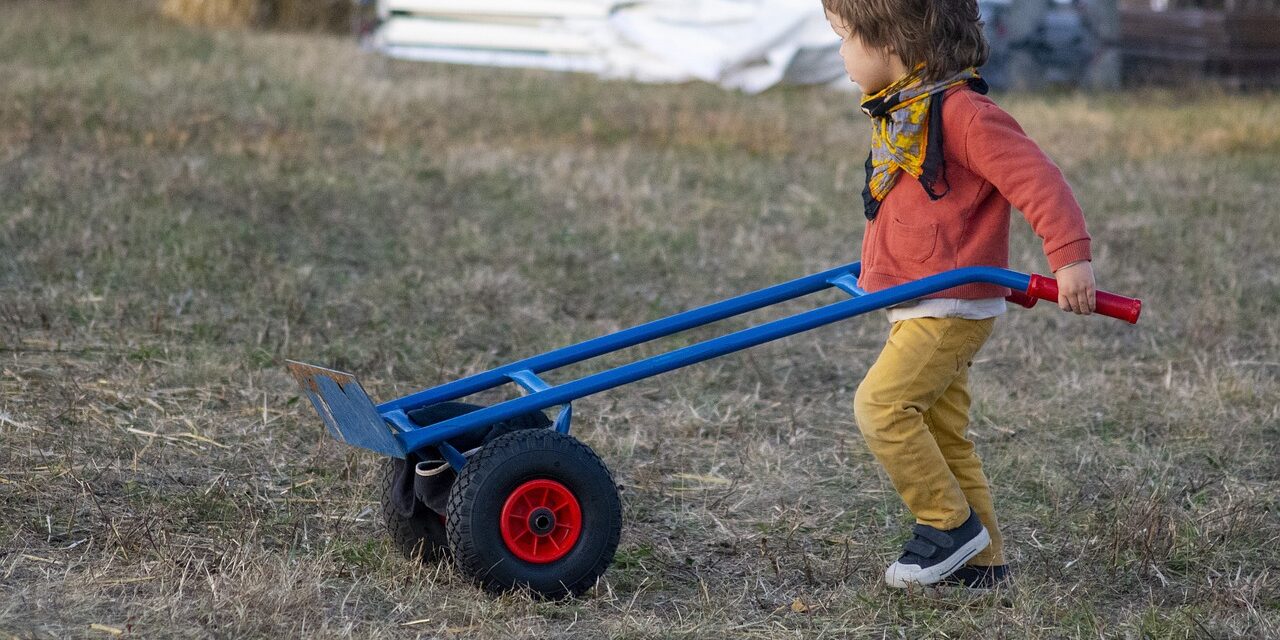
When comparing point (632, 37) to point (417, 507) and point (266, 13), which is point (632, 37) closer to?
point (266, 13)

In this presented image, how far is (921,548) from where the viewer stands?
3238mm

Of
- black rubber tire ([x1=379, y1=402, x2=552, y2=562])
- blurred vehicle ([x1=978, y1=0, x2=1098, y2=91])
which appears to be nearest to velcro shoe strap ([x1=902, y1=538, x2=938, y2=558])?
black rubber tire ([x1=379, y1=402, x2=552, y2=562])

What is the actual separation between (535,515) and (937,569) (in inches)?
37.1

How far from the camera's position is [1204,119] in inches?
452

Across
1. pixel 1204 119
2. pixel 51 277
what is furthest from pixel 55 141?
pixel 1204 119

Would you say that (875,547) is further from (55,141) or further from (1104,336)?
(55,141)

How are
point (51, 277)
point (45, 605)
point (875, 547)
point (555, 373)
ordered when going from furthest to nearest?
1. point (51, 277)
2. point (555, 373)
3. point (875, 547)
4. point (45, 605)

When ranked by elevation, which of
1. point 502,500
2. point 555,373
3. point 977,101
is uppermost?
point 977,101

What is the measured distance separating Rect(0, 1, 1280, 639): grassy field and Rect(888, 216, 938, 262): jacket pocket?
2.59 ft

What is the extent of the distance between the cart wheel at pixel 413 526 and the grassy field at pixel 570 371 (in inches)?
2.7

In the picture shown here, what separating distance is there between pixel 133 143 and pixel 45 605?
19.5 feet

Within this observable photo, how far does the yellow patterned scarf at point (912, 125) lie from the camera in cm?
303

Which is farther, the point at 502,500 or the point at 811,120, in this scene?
the point at 811,120

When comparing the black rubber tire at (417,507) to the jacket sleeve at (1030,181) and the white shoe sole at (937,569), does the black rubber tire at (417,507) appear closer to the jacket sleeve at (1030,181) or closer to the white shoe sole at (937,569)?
the white shoe sole at (937,569)
